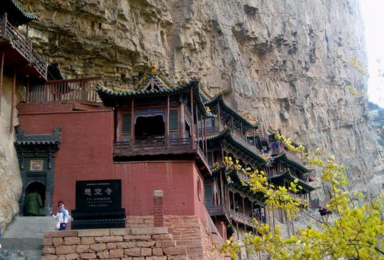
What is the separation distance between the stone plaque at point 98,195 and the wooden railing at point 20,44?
23.1 ft

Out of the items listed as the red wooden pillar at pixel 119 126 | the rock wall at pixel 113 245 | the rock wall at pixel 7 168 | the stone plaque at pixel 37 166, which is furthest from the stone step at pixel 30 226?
the red wooden pillar at pixel 119 126

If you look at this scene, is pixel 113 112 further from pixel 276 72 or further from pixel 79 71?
pixel 276 72

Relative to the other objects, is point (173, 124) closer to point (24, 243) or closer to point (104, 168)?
point (104, 168)

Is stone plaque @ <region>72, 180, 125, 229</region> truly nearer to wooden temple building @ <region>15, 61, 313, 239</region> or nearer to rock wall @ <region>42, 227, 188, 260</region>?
rock wall @ <region>42, 227, 188, 260</region>

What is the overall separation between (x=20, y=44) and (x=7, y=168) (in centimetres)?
494

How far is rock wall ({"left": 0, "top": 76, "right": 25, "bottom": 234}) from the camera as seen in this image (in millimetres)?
18234

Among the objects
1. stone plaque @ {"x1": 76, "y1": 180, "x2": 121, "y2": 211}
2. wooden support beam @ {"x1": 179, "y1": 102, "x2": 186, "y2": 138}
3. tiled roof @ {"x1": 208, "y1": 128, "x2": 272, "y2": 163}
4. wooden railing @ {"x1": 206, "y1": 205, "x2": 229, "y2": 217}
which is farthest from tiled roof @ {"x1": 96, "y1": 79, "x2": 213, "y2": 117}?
tiled roof @ {"x1": 208, "y1": 128, "x2": 272, "y2": 163}

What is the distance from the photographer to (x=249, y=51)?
45469mm

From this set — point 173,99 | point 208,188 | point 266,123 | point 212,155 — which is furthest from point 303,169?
point 173,99

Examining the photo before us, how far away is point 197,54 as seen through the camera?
4006 cm

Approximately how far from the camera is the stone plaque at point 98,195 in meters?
15.0

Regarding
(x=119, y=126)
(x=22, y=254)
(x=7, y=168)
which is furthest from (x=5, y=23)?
(x=22, y=254)

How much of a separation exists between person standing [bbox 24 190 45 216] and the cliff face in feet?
45.1

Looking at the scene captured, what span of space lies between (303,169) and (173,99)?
91.7 feet
